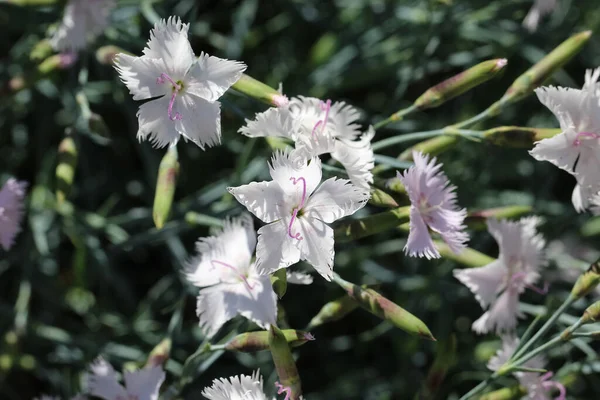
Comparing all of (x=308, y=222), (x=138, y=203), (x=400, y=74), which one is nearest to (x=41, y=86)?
(x=138, y=203)

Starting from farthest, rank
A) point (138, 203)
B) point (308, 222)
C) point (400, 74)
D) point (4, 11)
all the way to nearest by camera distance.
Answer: point (138, 203) < point (400, 74) < point (4, 11) < point (308, 222)

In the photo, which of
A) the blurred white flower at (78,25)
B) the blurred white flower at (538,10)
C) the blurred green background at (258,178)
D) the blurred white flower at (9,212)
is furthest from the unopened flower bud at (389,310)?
the blurred white flower at (538,10)

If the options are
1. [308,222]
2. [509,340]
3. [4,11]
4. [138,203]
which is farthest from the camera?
[138,203]

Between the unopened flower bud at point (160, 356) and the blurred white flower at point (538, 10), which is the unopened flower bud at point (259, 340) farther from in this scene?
the blurred white flower at point (538, 10)

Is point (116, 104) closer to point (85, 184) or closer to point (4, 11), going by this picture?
point (85, 184)

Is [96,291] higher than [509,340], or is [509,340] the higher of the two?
[509,340]

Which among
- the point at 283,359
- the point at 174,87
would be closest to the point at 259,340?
the point at 283,359
